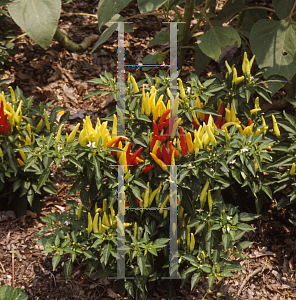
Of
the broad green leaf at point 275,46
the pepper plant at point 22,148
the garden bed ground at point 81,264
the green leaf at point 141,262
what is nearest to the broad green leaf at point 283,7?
the broad green leaf at point 275,46

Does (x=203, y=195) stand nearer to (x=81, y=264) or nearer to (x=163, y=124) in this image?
(x=163, y=124)

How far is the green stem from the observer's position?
3.70m

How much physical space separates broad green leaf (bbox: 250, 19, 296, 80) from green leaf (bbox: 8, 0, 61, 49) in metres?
1.41

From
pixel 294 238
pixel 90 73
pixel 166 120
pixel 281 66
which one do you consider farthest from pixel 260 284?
pixel 90 73

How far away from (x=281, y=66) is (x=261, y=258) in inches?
53.1

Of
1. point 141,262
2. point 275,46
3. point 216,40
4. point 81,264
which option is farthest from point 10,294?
point 275,46

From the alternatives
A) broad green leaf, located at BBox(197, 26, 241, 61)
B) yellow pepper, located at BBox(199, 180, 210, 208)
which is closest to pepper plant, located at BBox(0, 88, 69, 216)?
yellow pepper, located at BBox(199, 180, 210, 208)

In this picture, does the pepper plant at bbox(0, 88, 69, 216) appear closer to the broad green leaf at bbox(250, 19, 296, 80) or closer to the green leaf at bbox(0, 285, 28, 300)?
the green leaf at bbox(0, 285, 28, 300)

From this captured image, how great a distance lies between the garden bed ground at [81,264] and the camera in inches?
97.5

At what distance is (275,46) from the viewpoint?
277 cm

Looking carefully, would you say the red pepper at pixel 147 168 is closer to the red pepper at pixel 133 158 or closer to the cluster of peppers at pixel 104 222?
the red pepper at pixel 133 158

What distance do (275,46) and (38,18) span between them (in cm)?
167

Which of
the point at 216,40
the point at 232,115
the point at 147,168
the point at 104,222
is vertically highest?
the point at 216,40

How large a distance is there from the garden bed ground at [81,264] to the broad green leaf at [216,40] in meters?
0.85
